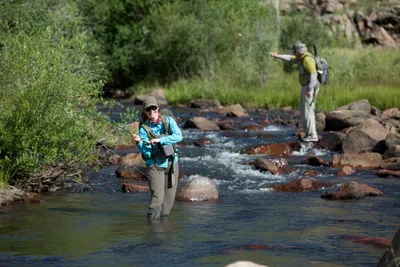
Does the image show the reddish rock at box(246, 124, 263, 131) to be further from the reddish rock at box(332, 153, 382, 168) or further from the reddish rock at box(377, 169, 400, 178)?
the reddish rock at box(377, 169, 400, 178)

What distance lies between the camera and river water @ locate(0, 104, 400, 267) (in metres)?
9.59

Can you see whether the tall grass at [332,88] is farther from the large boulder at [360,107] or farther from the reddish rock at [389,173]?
the reddish rock at [389,173]

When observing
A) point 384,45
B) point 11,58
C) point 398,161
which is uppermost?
point 11,58

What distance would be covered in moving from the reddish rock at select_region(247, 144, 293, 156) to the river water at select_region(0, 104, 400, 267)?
314 centimetres

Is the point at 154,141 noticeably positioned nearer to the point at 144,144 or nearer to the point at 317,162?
the point at 144,144

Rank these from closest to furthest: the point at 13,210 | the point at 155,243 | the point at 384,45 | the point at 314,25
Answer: the point at 155,243 → the point at 13,210 → the point at 314,25 → the point at 384,45

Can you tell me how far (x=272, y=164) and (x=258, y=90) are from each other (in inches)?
636

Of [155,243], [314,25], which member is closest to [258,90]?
[314,25]

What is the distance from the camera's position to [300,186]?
14438mm

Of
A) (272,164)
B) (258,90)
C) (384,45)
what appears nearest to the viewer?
(272,164)

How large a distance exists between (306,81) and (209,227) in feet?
29.3

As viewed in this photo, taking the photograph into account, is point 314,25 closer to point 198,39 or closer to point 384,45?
point 198,39

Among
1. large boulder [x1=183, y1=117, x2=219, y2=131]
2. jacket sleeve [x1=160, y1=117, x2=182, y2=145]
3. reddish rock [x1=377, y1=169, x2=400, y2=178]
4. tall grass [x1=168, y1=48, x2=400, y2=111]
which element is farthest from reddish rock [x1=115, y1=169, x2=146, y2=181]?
tall grass [x1=168, y1=48, x2=400, y2=111]

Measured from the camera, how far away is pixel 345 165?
677 inches
